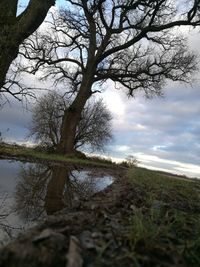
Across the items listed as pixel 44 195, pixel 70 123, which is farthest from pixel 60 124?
pixel 44 195

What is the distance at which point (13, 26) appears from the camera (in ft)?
41.3

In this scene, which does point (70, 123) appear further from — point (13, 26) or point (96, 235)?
point (96, 235)

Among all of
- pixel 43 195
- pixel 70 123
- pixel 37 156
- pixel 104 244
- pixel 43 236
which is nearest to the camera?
pixel 43 236

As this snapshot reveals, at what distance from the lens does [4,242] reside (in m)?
4.46

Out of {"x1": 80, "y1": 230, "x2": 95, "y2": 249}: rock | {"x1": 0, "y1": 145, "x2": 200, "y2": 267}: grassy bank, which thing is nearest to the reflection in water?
{"x1": 0, "y1": 145, "x2": 200, "y2": 267}: grassy bank

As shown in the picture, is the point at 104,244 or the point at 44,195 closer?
the point at 104,244

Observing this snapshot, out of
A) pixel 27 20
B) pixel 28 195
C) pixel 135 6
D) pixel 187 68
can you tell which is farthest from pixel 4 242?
pixel 187 68

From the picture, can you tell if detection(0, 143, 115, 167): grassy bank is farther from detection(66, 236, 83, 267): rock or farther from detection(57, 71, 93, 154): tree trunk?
detection(66, 236, 83, 267): rock

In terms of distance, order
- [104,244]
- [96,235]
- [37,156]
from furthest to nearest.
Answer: [37,156], [96,235], [104,244]


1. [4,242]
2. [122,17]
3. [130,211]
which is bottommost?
[4,242]

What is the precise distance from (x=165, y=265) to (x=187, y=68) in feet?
83.1

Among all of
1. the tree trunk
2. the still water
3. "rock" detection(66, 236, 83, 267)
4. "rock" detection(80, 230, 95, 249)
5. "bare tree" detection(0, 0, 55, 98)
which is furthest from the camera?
the tree trunk

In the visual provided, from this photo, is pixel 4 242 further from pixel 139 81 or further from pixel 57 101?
pixel 57 101

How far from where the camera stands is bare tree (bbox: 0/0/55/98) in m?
12.4
